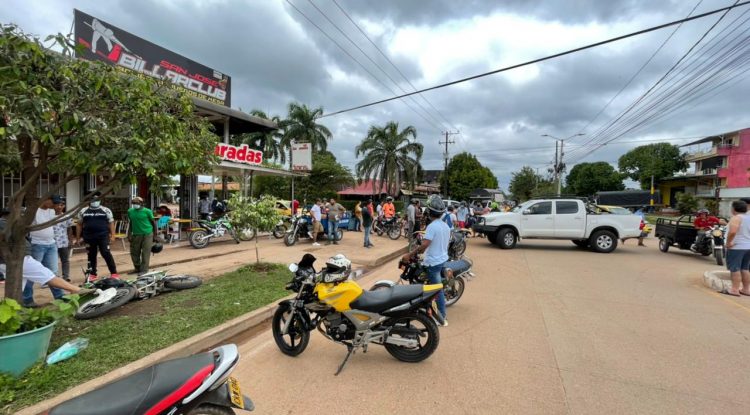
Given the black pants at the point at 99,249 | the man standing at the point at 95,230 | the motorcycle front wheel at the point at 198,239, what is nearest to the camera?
the man standing at the point at 95,230

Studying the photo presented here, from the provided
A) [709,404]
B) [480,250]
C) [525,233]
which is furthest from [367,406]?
[525,233]

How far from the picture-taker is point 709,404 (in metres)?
3.06

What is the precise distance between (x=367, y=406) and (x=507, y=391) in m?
1.29

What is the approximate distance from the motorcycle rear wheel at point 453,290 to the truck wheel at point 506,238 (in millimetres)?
7294

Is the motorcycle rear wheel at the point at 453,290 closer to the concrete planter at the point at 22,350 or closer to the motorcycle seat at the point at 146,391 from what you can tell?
the motorcycle seat at the point at 146,391

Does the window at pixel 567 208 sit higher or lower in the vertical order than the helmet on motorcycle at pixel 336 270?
higher

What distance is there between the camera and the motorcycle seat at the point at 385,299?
3656 mm

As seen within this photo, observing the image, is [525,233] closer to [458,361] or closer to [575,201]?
[575,201]

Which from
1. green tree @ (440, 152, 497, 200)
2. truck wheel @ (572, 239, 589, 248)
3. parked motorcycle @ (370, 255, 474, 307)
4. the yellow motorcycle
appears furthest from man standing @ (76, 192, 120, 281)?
green tree @ (440, 152, 497, 200)

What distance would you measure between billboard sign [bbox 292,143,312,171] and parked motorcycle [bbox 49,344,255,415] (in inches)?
582

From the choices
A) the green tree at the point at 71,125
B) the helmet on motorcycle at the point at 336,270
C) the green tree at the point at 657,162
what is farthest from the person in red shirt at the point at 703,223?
the green tree at the point at 657,162

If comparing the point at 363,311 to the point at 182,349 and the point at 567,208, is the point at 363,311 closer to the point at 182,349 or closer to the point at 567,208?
the point at 182,349

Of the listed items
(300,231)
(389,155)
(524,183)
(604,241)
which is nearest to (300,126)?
(389,155)

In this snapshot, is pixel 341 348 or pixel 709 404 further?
pixel 341 348
